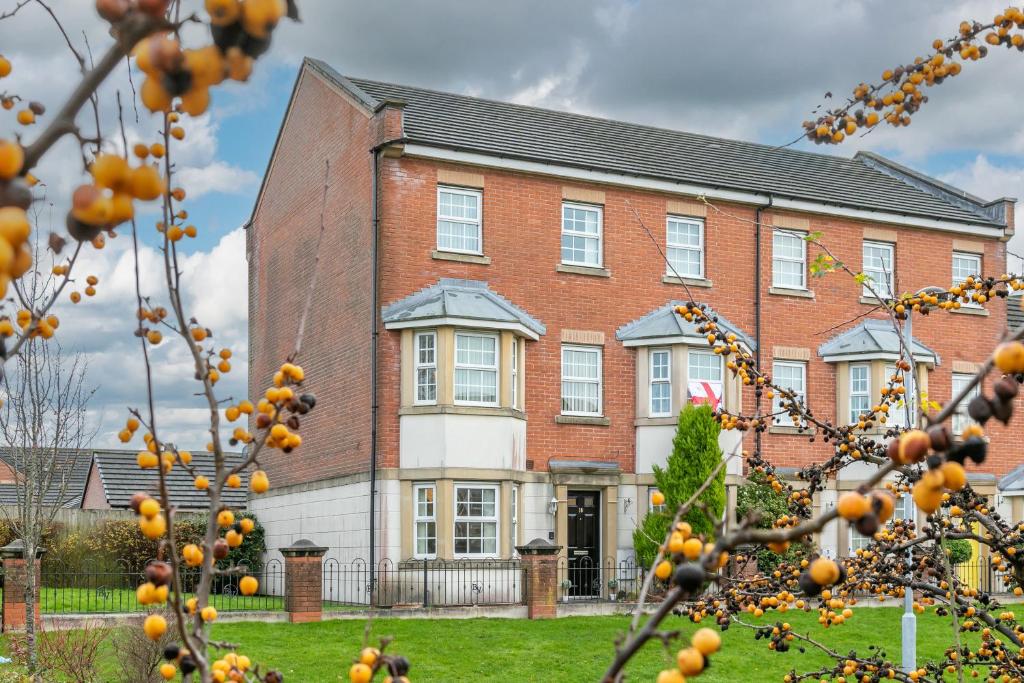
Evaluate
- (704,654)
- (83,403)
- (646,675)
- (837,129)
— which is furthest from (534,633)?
(704,654)

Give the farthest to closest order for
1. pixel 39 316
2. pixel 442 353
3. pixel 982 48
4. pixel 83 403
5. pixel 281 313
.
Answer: pixel 281 313
pixel 442 353
pixel 83 403
pixel 982 48
pixel 39 316

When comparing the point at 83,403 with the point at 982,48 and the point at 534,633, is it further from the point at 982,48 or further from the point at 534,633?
the point at 982,48

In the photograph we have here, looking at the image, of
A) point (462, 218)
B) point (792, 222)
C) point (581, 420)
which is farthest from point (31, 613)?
point (792, 222)

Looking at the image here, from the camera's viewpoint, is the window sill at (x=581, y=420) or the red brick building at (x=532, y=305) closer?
the red brick building at (x=532, y=305)

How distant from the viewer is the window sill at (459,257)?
25078 millimetres

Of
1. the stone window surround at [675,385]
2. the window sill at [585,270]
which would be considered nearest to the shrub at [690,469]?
the stone window surround at [675,385]

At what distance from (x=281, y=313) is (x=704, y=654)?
28244mm

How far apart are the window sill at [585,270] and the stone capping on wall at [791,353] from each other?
4.90m

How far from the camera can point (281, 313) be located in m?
29.7

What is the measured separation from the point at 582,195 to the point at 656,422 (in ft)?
17.7

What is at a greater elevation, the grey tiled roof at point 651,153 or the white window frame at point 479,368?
the grey tiled roof at point 651,153

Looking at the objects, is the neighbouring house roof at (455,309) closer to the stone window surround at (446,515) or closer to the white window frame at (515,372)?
the white window frame at (515,372)

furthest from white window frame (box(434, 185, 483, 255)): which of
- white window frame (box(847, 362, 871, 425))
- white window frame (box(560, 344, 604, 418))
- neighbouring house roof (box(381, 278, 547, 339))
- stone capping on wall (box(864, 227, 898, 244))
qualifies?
stone capping on wall (box(864, 227, 898, 244))

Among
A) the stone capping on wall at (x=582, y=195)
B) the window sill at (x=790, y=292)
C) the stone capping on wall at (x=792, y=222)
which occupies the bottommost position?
the window sill at (x=790, y=292)
